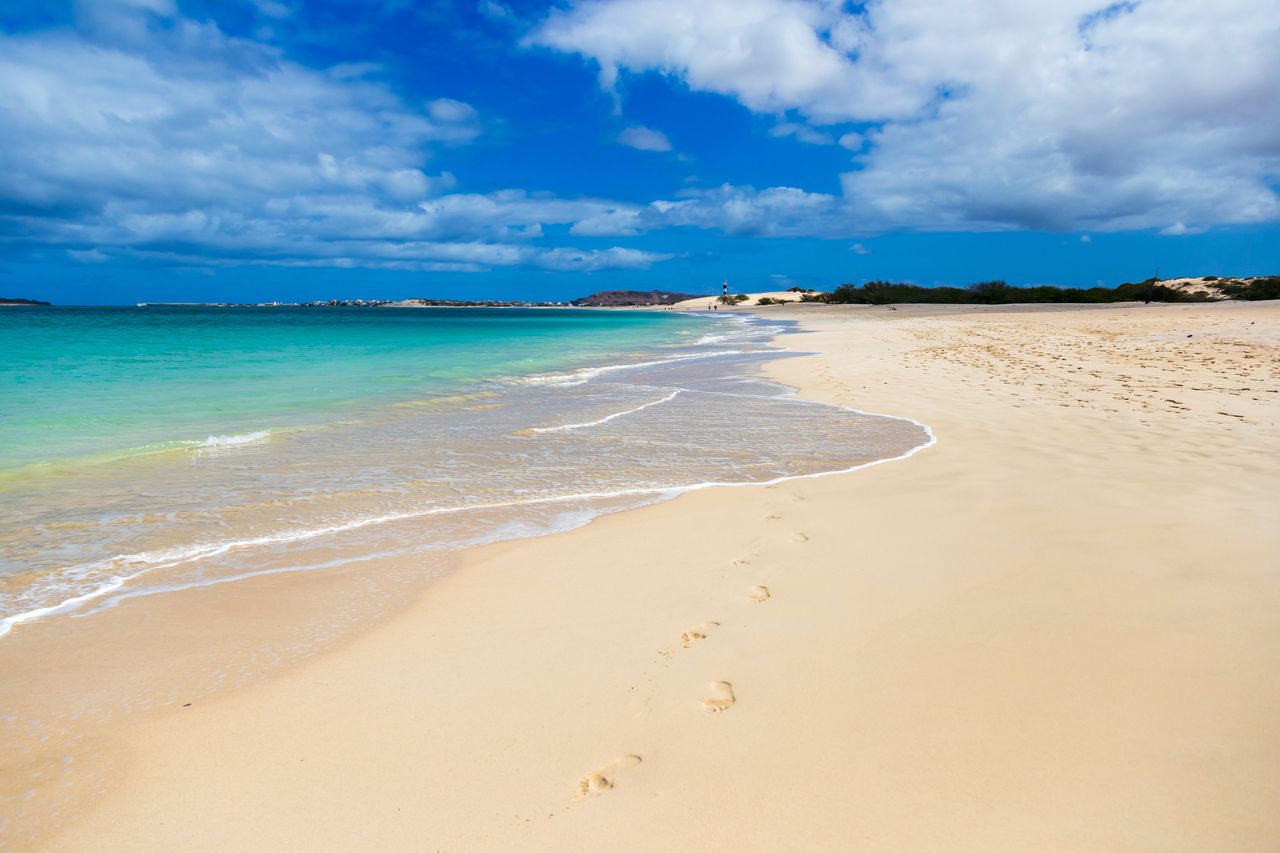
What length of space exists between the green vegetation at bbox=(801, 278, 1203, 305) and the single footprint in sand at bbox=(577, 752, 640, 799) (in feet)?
236

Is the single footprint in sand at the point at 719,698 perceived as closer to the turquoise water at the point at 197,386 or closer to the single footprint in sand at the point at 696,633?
the single footprint in sand at the point at 696,633

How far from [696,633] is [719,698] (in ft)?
2.08

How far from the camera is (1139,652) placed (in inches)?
124

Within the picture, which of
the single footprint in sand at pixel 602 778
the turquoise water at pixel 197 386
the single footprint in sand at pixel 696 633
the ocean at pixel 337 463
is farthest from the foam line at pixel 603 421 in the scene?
the single footprint in sand at pixel 602 778

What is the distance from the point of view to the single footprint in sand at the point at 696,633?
137 inches

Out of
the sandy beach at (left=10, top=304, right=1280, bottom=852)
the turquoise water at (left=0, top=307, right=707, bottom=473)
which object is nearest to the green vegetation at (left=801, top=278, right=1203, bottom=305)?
the turquoise water at (left=0, top=307, right=707, bottom=473)

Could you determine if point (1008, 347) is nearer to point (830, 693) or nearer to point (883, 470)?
point (883, 470)

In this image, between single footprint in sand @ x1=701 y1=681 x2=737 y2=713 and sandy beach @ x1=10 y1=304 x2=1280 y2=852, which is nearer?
sandy beach @ x1=10 y1=304 x2=1280 y2=852

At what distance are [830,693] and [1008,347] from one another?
2234cm

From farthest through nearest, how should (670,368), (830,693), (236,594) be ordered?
(670,368) → (236,594) → (830,693)

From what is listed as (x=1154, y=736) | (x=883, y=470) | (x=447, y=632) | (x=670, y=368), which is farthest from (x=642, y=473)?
(x=670, y=368)

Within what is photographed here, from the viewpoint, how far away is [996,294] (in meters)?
72.5

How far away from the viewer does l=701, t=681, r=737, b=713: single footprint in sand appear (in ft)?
9.40

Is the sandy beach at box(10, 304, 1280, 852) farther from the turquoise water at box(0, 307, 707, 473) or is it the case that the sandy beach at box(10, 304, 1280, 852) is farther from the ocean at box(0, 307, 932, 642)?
the turquoise water at box(0, 307, 707, 473)
